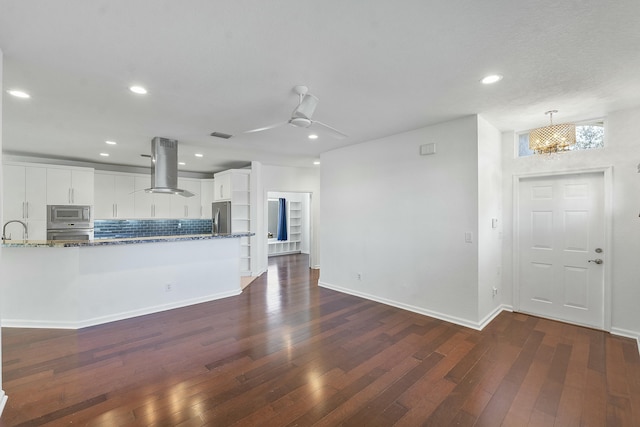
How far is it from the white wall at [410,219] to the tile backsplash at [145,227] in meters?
4.42

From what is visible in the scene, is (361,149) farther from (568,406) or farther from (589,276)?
(568,406)

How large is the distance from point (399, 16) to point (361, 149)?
3.07 m

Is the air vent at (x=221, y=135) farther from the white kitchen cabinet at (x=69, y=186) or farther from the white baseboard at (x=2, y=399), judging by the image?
the white kitchen cabinet at (x=69, y=186)

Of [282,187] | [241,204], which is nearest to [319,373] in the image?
[241,204]

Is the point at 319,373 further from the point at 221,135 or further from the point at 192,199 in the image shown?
the point at 192,199

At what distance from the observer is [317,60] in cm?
217

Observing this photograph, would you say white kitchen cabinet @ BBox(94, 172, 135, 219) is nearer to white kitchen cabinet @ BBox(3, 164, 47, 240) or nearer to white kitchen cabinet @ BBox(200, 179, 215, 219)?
white kitchen cabinet @ BBox(3, 164, 47, 240)

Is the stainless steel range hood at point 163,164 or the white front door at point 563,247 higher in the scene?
the stainless steel range hood at point 163,164

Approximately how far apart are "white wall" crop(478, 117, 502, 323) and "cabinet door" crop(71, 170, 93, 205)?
7.19m

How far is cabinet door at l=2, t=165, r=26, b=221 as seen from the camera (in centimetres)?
517

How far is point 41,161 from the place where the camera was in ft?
18.7

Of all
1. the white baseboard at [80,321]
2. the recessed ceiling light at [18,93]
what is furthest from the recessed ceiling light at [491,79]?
the white baseboard at [80,321]

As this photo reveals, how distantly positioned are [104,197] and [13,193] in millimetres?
1392

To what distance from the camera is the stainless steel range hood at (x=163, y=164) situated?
14.4 feet
